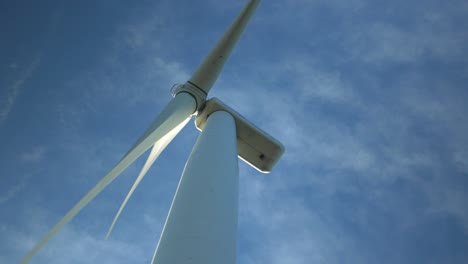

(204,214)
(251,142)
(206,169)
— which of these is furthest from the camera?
(251,142)

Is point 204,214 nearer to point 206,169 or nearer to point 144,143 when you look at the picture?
point 206,169

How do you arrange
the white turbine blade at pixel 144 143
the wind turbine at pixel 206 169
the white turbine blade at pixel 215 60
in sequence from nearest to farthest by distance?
the wind turbine at pixel 206 169
the white turbine blade at pixel 144 143
the white turbine blade at pixel 215 60

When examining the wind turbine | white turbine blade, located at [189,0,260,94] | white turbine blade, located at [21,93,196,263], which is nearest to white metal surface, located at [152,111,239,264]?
the wind turbine

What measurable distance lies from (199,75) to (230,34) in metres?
1.77

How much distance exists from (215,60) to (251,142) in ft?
9.61

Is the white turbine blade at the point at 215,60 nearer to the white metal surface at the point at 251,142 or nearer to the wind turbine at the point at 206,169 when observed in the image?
the wind turbine at the point at 206,169

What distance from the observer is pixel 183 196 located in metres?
5.27

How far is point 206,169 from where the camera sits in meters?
5.86

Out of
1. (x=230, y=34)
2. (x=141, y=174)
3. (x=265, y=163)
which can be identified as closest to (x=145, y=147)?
(x=141, y=174)

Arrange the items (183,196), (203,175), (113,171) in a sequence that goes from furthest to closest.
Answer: (113,171) < (203,175) < (183,196)

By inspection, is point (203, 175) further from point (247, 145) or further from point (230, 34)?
point (230, 34)

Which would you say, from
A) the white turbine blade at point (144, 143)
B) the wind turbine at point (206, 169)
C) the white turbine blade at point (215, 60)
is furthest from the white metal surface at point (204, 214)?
the white turbine blade at point (215, 60)

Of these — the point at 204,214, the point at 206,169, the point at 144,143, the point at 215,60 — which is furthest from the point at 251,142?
the point at 204,214

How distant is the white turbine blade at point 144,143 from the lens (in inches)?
246
